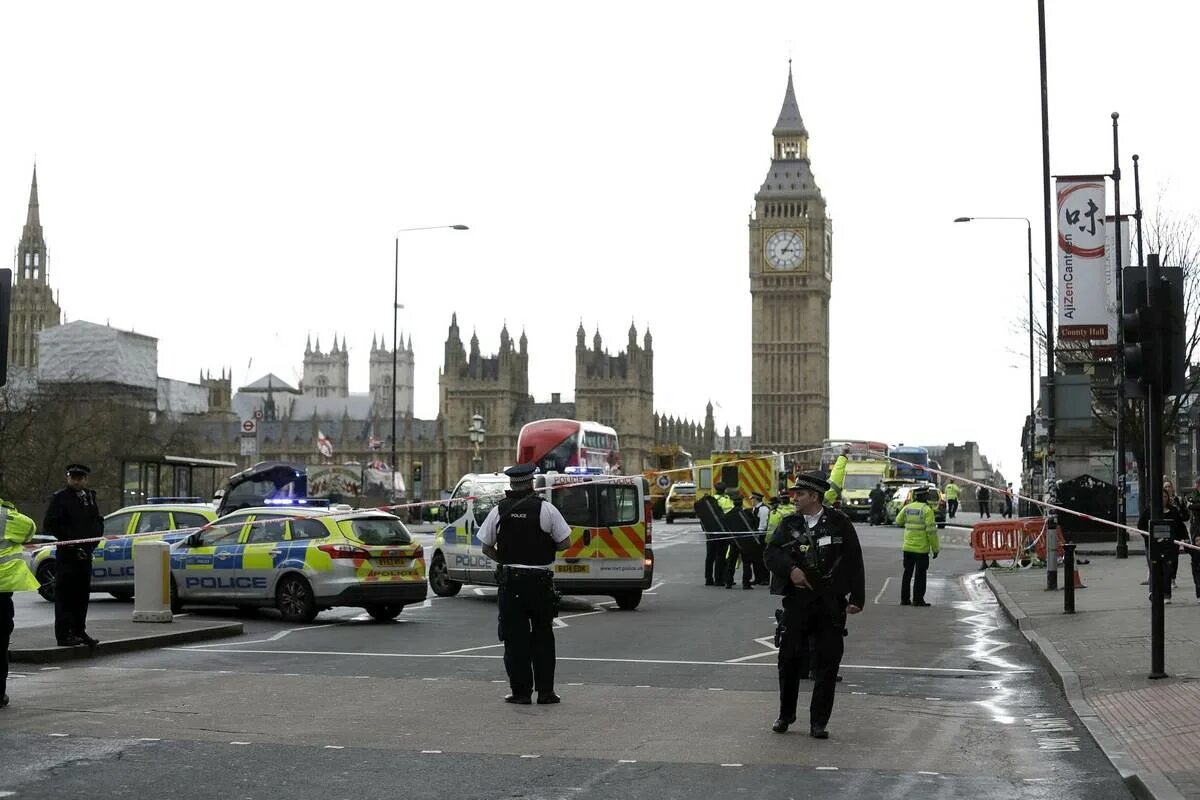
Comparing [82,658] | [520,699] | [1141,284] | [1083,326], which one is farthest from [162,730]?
[1083,326]

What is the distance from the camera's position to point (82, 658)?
15.9m

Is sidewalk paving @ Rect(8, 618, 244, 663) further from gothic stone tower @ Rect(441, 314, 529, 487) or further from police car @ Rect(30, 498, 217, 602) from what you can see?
gothic stone tower @ Rect(441, 314, 529, 487)

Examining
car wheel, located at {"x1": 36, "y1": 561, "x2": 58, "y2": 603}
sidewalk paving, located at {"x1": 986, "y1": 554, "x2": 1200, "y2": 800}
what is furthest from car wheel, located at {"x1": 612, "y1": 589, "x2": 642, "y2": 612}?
car wheel, located at {"x1": 36, "y1": 561, "x2": 58, "y2": 603}

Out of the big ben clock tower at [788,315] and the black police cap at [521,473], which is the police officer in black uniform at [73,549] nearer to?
the black police cap at [521,473]

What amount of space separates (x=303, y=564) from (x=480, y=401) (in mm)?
153636

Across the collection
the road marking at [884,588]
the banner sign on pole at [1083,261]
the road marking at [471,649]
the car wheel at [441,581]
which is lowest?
the road marking at [471,649]

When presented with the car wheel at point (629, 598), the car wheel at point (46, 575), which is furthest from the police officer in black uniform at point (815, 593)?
the car wheel at point (46, 575)

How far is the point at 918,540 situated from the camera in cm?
2397

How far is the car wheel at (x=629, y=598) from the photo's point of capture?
24234mm

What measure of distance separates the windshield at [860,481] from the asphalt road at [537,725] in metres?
54.2

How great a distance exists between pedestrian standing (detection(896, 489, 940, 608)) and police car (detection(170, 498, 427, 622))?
712 cm

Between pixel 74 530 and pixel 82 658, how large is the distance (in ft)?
4.67

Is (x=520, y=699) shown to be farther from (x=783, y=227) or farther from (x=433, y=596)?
(x=783, y=227)

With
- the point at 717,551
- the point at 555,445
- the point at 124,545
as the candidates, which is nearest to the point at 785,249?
the point at 555,445
